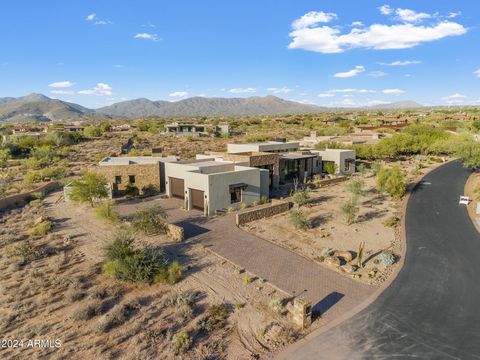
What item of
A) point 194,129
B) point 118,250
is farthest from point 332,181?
point 194,129

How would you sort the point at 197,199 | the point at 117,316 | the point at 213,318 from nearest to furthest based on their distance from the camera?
the point at 117,316 → the point at 213,318 → the point at 197,199

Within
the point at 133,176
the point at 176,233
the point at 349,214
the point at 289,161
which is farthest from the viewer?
the point at 289,161

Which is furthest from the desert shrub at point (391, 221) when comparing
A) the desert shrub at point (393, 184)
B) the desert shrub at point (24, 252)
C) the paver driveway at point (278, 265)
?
the desert shrub at point (24, 252)

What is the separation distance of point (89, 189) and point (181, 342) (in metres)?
20.0

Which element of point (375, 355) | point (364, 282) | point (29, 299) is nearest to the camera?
point (375, 355)

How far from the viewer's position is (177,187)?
99.9 feet

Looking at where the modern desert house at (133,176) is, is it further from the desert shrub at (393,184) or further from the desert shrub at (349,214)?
the desert shrub at (393,184)

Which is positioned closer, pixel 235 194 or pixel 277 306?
pixel 277 306

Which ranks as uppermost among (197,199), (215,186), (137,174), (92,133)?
(92,133)

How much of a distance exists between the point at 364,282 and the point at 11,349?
48.7 ft

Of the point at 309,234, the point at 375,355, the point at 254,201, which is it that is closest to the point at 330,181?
the point at 254,201

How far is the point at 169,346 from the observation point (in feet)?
36.5

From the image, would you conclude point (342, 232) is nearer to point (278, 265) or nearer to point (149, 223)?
point (278, 265)

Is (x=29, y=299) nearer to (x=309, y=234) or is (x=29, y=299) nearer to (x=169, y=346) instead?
(x=169, y=346)
